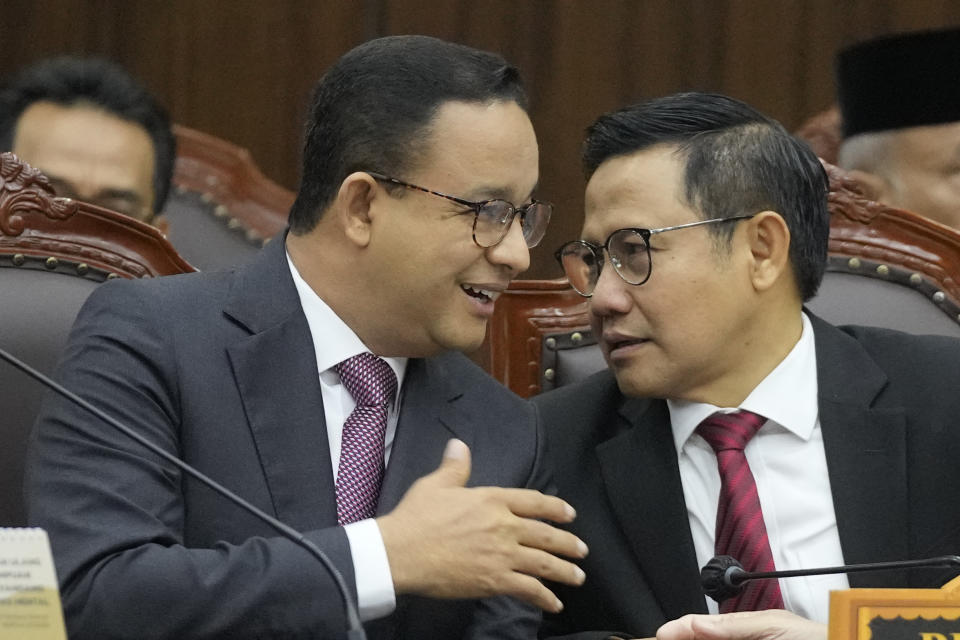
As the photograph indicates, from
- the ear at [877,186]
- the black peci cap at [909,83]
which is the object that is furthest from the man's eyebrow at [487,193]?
the black peci cap at [909,83]

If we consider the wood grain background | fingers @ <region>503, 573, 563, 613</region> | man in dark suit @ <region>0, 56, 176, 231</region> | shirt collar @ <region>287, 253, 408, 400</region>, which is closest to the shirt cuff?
fingers @ <region>503, 573, 563, 613</region>

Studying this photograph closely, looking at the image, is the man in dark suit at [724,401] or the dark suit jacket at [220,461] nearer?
the dark suit jacket at [220,461]

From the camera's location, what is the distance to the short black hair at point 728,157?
5.98 ft

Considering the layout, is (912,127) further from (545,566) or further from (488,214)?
(545,566)

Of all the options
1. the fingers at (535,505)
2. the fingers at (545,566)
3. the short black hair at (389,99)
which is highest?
the short black hair at (389,99)

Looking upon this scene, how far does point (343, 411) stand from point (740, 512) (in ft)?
1.65

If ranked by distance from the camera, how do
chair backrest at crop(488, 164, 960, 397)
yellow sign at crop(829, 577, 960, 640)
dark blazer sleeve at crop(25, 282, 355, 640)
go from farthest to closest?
1. chair backrest at crop(488, 164, 960, 397)
2. dark blazer sleeve at crop(25, 282, 355, 640)
3. yellow sign at crop(829, 577, 960, 640)

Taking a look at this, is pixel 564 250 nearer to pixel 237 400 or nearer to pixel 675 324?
pixel 675 324

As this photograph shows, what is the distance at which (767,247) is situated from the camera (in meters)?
1.85

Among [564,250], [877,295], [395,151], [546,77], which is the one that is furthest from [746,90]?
[395,151]

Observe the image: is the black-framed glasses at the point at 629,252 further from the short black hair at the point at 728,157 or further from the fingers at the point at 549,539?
the fingers at the point at 549,539

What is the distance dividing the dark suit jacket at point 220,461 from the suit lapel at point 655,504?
0.11 m

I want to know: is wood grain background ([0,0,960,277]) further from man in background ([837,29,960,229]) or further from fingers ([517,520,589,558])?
fingers ([517,520,589,558])

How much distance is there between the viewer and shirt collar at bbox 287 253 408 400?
170 cm
